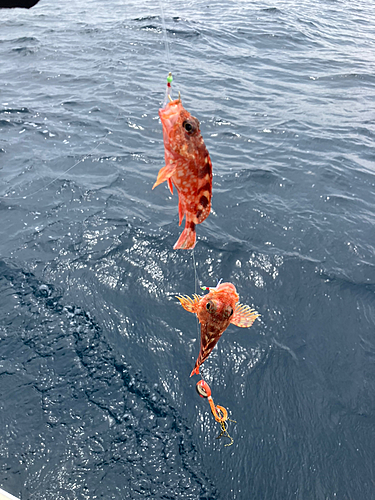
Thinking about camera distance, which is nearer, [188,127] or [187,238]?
[188,127]

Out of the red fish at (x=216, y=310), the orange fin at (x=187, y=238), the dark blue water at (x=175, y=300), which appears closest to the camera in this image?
the orange fin at (x=187, y=238)

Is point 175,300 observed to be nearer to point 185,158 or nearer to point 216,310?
point 216,310

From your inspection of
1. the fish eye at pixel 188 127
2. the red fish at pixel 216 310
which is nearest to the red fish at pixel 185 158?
the fish eye at pixel 188 127

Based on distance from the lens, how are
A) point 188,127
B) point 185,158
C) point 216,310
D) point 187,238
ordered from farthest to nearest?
point 216,310 < point 187,238 < point 185,158 < point 188,127

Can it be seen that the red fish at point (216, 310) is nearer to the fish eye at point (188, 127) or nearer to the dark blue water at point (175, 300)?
the fish eye at point (188, 127)

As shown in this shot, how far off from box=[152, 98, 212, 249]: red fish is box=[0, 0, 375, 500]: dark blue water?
4.13m

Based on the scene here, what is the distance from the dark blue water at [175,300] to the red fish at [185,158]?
4125 mm

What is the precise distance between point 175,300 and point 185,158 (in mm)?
4786

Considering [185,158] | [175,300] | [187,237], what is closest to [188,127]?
[185,158]

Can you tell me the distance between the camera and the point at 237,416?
6414 mm

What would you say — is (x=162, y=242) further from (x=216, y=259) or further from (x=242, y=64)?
(x=242, y=64)

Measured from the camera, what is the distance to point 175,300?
26.1ft

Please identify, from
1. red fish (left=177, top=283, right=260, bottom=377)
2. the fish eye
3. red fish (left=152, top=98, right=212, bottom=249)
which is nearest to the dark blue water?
red fish (left=177, top=283, right=260, bottom=377)

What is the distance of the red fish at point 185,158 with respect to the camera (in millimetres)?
3432
